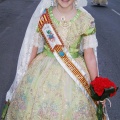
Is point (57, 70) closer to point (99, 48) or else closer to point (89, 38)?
point (89, 38)

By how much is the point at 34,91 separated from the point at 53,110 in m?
0.21

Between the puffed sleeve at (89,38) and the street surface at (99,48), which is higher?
the puffed sleeve at (89,38)

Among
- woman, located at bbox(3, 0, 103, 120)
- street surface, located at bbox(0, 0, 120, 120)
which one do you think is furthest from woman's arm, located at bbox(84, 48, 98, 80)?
street surface, located at bbox(0, 0, 120, 120)

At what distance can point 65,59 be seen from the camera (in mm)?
2652

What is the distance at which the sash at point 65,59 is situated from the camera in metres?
2.62

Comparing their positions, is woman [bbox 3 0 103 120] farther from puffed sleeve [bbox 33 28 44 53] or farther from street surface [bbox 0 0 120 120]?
street surface [bbox 0 0 120 120]

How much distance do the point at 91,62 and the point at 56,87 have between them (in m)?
0.34

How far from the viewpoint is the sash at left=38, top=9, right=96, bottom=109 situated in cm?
262

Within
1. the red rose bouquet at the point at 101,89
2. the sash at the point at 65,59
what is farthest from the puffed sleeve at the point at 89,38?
the red rose bouquet at the point at 101,89

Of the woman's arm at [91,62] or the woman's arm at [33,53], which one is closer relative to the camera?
the woman's arm at [91,62]

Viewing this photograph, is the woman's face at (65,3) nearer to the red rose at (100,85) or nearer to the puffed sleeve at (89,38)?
the puffed sleeve at (89,38)

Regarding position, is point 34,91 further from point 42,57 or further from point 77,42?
point 77,42

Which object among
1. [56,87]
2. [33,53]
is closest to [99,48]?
[33,53]

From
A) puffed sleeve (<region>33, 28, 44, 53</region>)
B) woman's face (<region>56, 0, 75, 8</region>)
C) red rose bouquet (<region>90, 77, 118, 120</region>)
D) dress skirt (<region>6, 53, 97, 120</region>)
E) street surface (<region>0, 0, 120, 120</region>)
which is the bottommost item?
street surface (<region>0, 0, 120, 120</region>)
